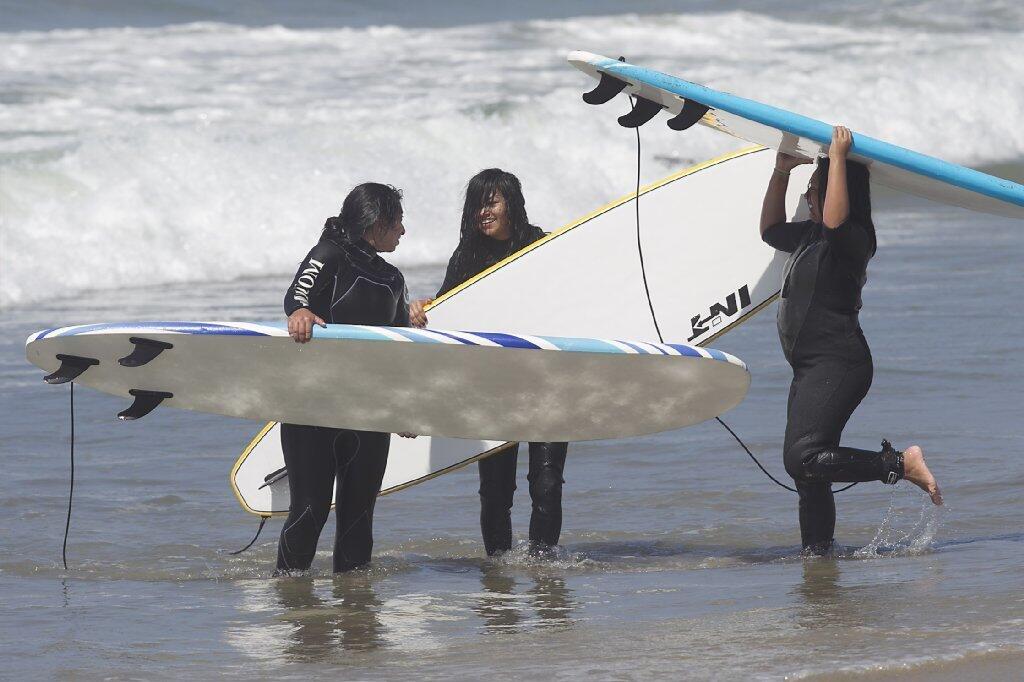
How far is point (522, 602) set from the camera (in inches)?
179

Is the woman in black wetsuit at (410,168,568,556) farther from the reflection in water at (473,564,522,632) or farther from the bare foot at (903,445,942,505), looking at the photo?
the bare foot at (903,445,942,505)

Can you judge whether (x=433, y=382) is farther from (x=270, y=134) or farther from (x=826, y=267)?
(x=270, y=134)

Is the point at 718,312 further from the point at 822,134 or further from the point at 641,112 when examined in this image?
the point at 822,134

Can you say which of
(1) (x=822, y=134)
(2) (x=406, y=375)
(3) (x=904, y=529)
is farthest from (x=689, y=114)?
(3) (x=904, y=529)

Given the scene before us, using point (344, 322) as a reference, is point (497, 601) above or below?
below

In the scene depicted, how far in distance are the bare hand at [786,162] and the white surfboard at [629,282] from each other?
2.76ft

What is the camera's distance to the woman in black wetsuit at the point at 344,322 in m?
4.55

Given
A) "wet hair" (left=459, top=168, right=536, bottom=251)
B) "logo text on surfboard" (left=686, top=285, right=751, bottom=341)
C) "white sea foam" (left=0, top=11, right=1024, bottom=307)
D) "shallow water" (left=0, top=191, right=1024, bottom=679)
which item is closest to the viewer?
"shallow water" (left=0, top=191, right=1024, bottom=679)

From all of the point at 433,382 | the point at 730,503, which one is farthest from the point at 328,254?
the point at 730,503

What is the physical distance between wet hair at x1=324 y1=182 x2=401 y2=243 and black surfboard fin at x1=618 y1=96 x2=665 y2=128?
918mm

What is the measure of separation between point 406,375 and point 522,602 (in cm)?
Result: 81

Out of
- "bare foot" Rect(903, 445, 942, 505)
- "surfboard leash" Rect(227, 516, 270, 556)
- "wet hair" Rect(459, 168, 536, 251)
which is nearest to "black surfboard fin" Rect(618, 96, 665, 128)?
→ "wet hair" Rect(459, 168, 536, 251)

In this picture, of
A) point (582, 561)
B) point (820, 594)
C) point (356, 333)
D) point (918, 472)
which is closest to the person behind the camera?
A: point (820, 594)

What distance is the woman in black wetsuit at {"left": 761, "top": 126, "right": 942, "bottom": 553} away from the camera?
4.50 meters
